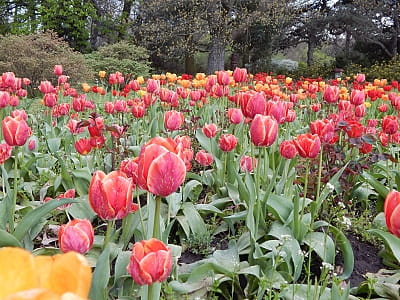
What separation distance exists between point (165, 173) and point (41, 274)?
549 millimetres

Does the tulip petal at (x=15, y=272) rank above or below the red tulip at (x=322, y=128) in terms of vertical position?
above

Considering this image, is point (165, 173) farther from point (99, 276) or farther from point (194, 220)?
point (194, 220)

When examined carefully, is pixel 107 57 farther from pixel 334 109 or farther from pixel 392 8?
pixel 392 8

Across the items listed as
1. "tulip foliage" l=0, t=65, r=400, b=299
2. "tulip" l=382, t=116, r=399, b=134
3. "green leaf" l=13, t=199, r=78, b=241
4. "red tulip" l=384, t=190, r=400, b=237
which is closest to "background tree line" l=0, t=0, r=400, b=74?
"tulip foliage" l=0, t=65, r=400, b=299

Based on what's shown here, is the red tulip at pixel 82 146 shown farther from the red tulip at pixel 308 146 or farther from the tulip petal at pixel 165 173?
the tulip petal at pixel 165 173

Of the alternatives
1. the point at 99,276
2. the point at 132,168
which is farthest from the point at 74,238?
the point at 132,168

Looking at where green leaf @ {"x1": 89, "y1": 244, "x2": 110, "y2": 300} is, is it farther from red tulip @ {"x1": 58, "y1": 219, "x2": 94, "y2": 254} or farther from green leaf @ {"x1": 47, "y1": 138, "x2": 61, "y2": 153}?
green leaf @ {"x1": 47, "y1": 138, "x2": 61, "y2": 153}

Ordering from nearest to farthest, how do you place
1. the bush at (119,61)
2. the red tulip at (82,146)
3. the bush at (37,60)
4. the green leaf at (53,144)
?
the red tulip at (82,146) < the green leaf at (53,144) < the bush at (37,60) < the bush at (119,61)

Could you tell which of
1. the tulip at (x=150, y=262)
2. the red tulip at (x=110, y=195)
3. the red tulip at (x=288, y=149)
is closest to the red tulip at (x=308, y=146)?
the red tulip at (x=288, y=149)

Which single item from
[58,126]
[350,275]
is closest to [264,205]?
[350,275]

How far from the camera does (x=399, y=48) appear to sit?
69.7ft

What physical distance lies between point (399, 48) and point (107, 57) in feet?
45.5

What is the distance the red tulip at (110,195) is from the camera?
100 centimetres

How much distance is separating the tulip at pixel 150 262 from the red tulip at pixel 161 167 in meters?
0.11
